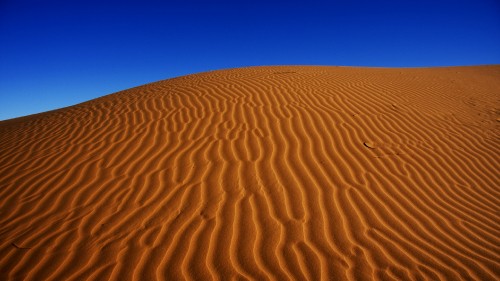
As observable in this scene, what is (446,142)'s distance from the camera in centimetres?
506

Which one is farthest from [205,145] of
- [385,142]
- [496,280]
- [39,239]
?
[496,280]

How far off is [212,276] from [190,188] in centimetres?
130

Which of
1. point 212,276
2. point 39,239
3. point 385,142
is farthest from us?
point 385,142

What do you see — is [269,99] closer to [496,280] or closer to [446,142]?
[446,142]

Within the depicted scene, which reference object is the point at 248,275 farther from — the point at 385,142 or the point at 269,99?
the point at 269,99

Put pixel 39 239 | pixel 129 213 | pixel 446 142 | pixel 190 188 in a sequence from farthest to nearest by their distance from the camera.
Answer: pixel 446 142 < pixel 190 188 < pixel 129 213 < pixel 39 239

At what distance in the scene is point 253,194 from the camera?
329cm

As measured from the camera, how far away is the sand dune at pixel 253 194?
247 cm

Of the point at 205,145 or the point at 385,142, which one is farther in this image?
the point at 385,142

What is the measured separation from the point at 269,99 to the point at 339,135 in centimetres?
212

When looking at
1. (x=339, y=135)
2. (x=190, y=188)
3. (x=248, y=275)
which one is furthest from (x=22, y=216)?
(x=339, y=135)

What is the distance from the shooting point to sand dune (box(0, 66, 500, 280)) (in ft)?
8.11

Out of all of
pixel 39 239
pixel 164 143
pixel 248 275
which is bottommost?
pixel 248 275

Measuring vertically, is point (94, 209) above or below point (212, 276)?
above
